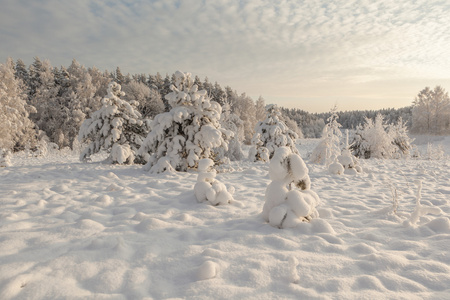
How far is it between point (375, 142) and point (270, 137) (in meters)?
9.06

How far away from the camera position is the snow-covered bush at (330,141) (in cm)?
992

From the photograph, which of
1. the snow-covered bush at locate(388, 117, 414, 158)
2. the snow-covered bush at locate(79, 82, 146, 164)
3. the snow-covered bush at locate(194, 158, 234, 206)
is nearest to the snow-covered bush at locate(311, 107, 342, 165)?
the snow-covered bush at locate(194, 158, 234, 206)

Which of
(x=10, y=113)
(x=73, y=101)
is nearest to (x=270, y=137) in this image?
(x=10, y=113)

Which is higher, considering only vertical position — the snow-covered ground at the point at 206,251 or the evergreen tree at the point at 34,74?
the evergreen tree at the point at 34,74

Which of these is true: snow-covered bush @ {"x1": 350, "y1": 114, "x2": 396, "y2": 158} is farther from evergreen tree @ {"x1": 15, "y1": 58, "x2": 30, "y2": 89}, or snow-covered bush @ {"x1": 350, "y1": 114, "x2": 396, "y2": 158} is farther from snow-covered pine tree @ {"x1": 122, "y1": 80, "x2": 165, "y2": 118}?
evergreen tree @ {"x1": 15, "y1": 58, "x2": 30, "y2": 89}

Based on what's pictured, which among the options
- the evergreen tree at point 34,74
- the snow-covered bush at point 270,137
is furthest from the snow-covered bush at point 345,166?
the evergreen tree at point 34,74

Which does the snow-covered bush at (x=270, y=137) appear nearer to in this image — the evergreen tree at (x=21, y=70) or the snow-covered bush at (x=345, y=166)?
the snow-covered bush at (x=345, y=166)

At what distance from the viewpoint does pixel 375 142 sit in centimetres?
1694

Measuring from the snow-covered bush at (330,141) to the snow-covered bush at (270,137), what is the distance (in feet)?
4.21

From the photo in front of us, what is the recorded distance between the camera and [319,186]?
19.6 ft

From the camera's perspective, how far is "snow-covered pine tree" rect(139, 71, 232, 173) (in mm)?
7348

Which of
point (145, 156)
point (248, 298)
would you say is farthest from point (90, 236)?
point (145, 156)

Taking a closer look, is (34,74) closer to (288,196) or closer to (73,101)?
(73,101)

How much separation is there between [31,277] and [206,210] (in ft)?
7.58
